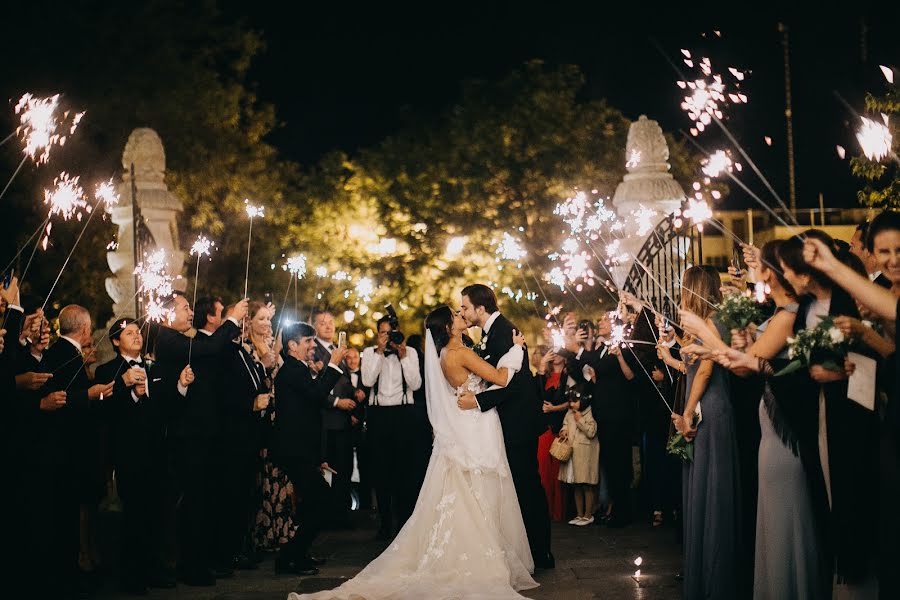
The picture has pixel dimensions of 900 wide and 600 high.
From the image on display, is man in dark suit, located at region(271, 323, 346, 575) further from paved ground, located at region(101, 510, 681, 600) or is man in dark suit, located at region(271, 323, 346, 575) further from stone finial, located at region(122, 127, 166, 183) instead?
stone finial, located at region(122, 127, 166, 183)

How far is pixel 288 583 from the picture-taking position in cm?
827

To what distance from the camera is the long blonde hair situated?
7.16m

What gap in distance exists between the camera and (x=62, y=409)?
762cm

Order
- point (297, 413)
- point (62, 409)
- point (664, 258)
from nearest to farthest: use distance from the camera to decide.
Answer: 1. point (62, 409)
2. point (297, 413)
3. point (664, 258)

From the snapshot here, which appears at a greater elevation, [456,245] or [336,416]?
[456,245]

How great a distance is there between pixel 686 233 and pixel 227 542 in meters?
5.85

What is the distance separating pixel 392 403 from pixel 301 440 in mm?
2415

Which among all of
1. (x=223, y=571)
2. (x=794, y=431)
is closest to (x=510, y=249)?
(x=223, y=571)

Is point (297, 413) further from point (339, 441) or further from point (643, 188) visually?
point (643, 188)

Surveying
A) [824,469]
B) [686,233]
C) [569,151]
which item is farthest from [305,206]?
[824,469]

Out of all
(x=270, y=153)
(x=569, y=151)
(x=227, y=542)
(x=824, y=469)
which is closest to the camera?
(x=824, y=469)

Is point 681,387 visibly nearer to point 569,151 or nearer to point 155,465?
point 155,465

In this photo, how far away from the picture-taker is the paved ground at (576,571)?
7.77m

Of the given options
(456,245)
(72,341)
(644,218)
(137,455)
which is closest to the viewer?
(72,341)
